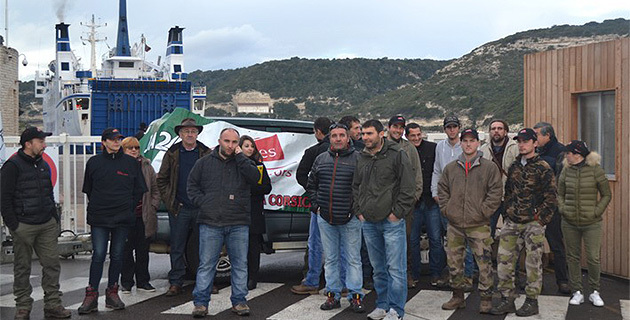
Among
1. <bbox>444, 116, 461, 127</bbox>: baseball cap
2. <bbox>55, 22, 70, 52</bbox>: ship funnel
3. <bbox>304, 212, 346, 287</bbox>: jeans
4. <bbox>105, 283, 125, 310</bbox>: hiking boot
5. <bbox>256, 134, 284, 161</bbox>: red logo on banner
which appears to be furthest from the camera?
<bbox>55, 22, 70, 52</bbox>: ship funnel

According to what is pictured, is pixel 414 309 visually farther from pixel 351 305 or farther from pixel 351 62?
pixel 351 62

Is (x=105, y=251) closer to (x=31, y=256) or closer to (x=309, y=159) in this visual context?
(x=31, y=256)

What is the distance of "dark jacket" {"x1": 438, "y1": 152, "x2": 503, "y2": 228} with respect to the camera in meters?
6.99

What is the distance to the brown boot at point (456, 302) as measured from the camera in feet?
24.0

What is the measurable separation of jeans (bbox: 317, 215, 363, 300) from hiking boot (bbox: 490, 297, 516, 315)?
4.43ft

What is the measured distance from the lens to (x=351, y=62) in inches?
4887

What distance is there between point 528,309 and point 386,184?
76.0 inches

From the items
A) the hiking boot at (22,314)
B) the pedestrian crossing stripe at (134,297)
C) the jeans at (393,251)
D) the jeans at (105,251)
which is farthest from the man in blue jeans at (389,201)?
the hiking boot at (22,314)

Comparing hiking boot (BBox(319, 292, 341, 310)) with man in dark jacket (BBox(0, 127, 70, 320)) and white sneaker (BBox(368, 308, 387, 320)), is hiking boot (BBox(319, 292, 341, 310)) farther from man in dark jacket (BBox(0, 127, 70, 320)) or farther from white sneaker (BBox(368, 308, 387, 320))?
man in dark jacket (BBox(0, 127, 70, 320))

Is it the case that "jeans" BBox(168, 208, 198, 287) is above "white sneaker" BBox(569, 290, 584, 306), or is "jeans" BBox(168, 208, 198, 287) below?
above

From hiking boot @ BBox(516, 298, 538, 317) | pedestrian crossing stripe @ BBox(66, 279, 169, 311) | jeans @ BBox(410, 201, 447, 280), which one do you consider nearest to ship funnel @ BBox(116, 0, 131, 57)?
pedestrian crossing stripe @ BBox(66, 279, 169, 311)

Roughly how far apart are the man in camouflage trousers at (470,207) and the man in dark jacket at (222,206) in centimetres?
199

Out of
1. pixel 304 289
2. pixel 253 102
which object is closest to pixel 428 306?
pixel 304 289

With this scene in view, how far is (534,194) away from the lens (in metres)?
7.07
